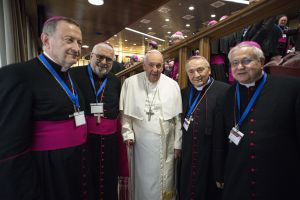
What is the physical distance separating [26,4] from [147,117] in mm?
3134

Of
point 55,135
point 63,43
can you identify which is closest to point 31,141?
point 55,135

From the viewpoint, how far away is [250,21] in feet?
6.24

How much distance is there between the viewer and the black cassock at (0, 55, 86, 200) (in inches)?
47.1

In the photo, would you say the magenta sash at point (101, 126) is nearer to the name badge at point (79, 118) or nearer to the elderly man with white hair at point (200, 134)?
the name badge at point (79, 118)

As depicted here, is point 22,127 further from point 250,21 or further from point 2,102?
point 250,21

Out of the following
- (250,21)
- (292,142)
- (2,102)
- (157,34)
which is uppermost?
(157,34)

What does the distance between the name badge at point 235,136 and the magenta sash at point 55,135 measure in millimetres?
1131

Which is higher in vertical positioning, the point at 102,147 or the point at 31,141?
the point at 31,141

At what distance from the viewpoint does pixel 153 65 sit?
2459 mm

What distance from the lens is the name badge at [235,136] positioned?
1530 millimetres

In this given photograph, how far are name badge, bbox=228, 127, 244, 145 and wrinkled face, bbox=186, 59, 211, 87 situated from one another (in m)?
0.67

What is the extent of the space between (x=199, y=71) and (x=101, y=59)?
99 centimetres

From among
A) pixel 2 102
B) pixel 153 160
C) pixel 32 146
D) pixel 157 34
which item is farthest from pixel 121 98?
pixel 157 34

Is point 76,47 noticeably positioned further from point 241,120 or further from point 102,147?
point 241,120
